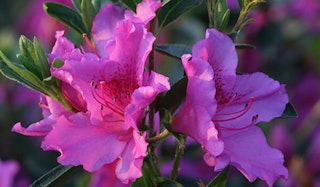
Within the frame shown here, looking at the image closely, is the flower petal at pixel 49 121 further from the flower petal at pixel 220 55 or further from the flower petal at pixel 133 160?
the flower petal at pixel 220 55

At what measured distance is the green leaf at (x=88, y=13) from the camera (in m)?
1.50

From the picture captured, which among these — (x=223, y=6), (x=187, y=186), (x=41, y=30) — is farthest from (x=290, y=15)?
→ (x=223, y=6)

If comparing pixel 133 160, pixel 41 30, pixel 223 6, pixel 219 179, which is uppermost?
pixel 223 6

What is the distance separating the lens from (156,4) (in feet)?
4.42

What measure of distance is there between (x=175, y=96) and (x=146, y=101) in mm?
106

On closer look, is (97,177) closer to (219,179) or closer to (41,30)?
(219,179)

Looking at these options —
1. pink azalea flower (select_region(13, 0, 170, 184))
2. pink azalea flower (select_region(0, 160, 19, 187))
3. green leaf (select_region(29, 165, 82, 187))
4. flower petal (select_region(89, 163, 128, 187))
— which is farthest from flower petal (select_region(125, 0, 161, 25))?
pink azalea flower (select_region(0, 160, 19, 187))

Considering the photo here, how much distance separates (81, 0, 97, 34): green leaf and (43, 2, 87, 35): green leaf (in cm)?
3

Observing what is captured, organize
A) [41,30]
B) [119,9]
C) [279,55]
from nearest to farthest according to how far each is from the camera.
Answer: [119,9], [279,55], [41,30]

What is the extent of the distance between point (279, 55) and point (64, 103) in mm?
1630

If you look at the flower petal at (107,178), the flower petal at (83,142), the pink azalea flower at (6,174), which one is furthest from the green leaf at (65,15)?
the pink azalea flower at (6,174)

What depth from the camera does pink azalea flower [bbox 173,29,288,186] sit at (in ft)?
4.24

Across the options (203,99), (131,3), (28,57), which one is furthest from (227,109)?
(28,57)

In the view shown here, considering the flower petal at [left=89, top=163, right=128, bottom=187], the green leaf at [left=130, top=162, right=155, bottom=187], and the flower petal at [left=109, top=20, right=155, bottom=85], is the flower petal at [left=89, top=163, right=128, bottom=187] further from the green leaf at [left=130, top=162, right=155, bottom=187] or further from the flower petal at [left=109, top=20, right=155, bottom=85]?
the flower petal at [left=109, top=20, right=155, bottom=85]
